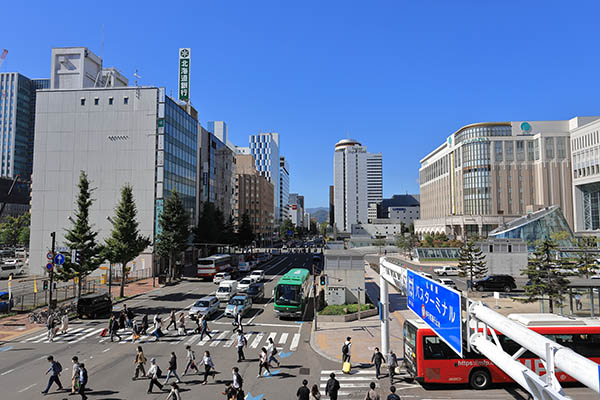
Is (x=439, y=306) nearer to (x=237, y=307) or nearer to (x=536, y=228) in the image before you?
(x=237, y=307)

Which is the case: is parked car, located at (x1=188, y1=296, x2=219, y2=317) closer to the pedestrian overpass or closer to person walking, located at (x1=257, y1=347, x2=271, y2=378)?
person walking, located at (x1=257, y1=347, x2=271, y2=378)

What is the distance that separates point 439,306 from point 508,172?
109m

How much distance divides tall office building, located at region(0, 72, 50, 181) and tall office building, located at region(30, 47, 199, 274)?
4900 inches

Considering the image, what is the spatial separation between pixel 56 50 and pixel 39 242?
32.5 metres

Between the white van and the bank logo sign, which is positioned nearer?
the white van

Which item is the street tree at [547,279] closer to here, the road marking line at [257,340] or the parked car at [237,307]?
the road marking line at [257,340]

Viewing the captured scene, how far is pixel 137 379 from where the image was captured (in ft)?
53.1

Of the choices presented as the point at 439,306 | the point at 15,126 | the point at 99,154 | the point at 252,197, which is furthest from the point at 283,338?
the point at 15,126

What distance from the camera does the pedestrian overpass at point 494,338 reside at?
521cm

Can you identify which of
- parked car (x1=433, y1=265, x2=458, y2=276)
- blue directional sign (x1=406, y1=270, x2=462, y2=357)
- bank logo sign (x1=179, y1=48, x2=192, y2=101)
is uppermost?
bank logo sign (x1=179, y1=48, x2=192, y2=101)

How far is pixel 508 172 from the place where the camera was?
105 meters

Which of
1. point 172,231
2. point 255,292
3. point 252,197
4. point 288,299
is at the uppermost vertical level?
point 252,197

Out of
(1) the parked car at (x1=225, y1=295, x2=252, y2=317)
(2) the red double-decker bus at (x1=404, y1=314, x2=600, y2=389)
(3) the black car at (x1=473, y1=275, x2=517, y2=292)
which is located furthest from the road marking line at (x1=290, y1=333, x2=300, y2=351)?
(3) the black car at (x1=473, y1=275, x2=517, y2=292)

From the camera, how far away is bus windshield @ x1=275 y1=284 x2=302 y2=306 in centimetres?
2797
